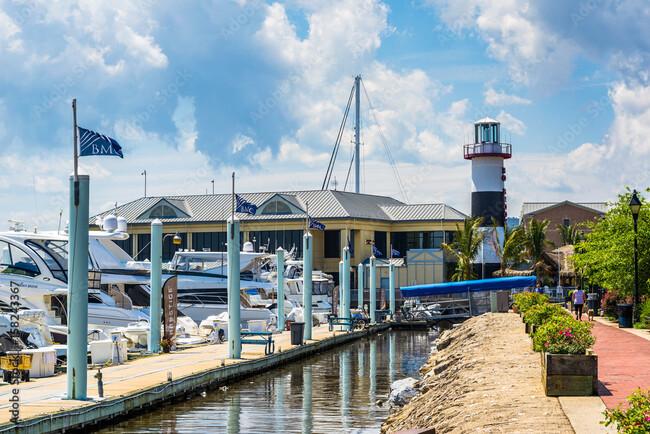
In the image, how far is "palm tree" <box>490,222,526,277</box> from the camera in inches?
2559

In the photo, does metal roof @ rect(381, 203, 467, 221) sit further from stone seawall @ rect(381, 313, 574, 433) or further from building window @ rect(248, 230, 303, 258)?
stone seawall @ rect(381, 313, 574, 433)

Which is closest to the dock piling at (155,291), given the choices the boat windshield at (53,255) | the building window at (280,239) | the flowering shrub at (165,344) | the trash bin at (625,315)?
the flowering shrub at (165,344)

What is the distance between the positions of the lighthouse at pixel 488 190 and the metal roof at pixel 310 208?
Result: 835 centimetres

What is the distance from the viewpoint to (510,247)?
65125 mm

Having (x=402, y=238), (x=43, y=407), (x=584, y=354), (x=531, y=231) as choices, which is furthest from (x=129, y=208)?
(x=584, y=354)

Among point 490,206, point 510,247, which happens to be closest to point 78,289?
point 510,247

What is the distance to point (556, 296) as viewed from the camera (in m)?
59.7

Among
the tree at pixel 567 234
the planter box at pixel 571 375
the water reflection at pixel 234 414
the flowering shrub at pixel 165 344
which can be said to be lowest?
the water reflection at pixel 234 414

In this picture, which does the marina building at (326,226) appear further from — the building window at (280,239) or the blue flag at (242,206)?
the blue flag at (242,206)

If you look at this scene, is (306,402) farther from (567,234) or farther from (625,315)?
(567,234)

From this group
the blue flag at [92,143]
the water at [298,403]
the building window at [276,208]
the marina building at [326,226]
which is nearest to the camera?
the blue flag at [92,143]

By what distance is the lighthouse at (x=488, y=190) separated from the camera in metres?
68.6

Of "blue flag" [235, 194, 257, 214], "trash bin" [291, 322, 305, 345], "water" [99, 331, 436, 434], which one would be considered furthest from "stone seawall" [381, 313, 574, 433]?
"blue flag" [235, 194, 257, 214]

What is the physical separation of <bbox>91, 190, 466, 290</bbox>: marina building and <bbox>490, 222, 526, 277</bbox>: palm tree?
722 centimetres
